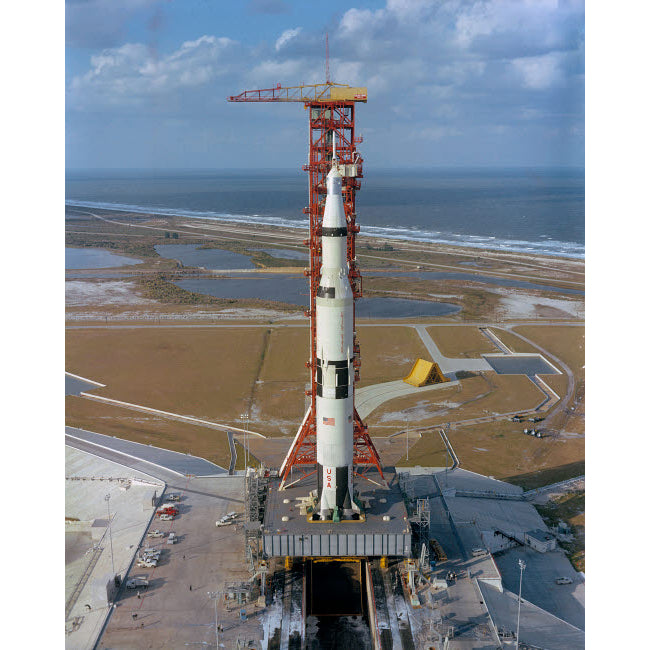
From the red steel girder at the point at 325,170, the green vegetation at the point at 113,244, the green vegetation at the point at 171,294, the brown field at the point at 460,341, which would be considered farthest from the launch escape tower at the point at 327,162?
the green vegetation at the point at 113,244

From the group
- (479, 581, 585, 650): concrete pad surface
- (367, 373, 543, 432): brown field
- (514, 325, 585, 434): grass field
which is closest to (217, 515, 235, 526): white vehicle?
(479, 581, 585, 650): concrete pad surface

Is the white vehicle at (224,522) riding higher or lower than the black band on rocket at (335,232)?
lower

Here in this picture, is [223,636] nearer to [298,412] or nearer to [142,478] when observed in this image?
[142,478]

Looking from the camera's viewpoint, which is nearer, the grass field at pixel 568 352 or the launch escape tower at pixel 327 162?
the launch escape tower at pixel 327 162

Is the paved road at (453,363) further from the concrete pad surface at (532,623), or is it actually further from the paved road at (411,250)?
the paved road at (411,250)

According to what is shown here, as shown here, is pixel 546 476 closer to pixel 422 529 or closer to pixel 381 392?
pixel 422 529

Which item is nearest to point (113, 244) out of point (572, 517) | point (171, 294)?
point (171, 294)
